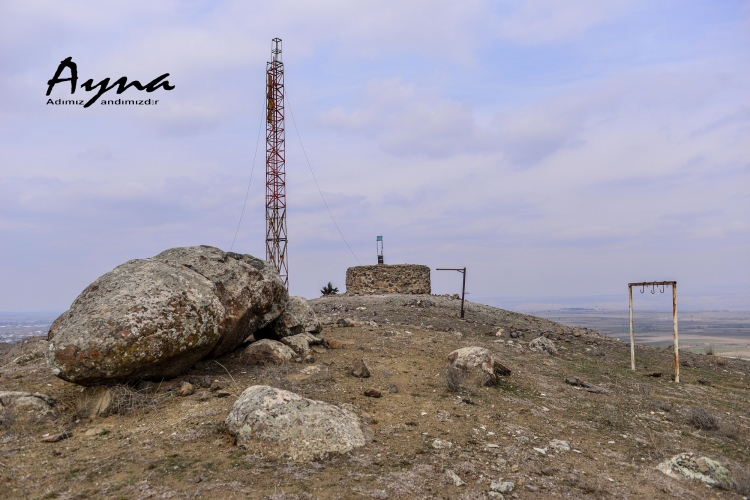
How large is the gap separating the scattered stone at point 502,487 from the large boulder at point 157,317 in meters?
4.96

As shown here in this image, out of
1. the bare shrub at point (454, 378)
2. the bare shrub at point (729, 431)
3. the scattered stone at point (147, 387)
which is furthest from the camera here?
the bare shrub at point (454, 378)

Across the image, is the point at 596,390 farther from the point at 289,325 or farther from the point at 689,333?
the point at 689,333

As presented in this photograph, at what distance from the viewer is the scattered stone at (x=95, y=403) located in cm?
715

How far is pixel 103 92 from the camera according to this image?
14195 mm

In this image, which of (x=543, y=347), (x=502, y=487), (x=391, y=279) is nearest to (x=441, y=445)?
(x=502, y=487)

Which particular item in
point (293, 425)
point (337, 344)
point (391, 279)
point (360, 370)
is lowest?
point (293, 425)

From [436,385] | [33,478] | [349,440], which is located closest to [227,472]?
[349,440]

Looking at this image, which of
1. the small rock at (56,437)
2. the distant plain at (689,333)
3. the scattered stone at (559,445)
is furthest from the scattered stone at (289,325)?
the distant plain at (689,333)

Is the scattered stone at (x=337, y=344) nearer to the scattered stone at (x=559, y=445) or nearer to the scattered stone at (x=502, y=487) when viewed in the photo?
→ the scattered stone at (x=559, y=445)

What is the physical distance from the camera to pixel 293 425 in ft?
19.7

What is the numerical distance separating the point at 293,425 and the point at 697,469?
193 inches

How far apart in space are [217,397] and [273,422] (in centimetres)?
195

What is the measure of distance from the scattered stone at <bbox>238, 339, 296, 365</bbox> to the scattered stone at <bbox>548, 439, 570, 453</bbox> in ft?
16.0

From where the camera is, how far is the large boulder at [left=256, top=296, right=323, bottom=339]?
1066cm
